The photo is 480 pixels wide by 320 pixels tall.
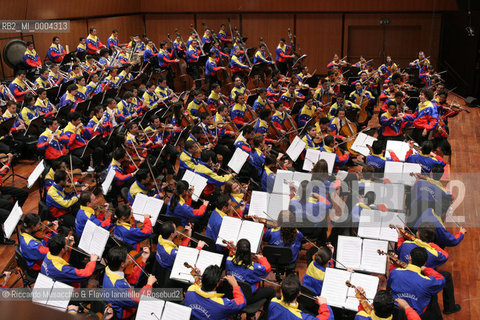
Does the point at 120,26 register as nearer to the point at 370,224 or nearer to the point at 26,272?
the point at 26,272

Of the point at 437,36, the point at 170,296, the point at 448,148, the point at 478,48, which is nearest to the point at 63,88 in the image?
the point at 170,296

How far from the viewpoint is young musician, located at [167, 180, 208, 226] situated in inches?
288

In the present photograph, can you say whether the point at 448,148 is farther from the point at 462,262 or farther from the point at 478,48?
the point at 478,48

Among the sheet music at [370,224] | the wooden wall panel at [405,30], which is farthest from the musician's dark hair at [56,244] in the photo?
the wooden wall panel at [405,30]

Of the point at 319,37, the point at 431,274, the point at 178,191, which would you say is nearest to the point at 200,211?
the point at 178,191

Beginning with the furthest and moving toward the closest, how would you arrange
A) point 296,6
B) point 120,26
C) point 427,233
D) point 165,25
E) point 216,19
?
point 165,25 → point 216,19 → point 120,26 → point 296,6 → point 427,233

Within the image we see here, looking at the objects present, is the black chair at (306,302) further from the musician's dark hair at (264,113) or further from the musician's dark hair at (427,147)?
the musician's dark hair at (264,113)

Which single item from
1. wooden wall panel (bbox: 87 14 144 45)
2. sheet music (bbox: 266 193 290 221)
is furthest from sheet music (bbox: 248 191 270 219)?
wooden wall panel (bbox: 87 14 144 45)

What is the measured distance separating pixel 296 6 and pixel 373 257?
16182 mm

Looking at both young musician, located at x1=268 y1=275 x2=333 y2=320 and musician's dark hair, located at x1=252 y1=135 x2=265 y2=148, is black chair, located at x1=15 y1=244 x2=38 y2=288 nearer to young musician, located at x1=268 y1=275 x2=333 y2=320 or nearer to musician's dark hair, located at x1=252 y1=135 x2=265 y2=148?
young musician, located at x1=268 y1=275 x2=333 y2=320

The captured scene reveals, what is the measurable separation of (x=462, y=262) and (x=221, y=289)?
176 inches

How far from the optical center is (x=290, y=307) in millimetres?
4965

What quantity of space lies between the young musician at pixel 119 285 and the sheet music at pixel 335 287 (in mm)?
2045

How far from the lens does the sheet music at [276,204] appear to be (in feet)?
24.3
